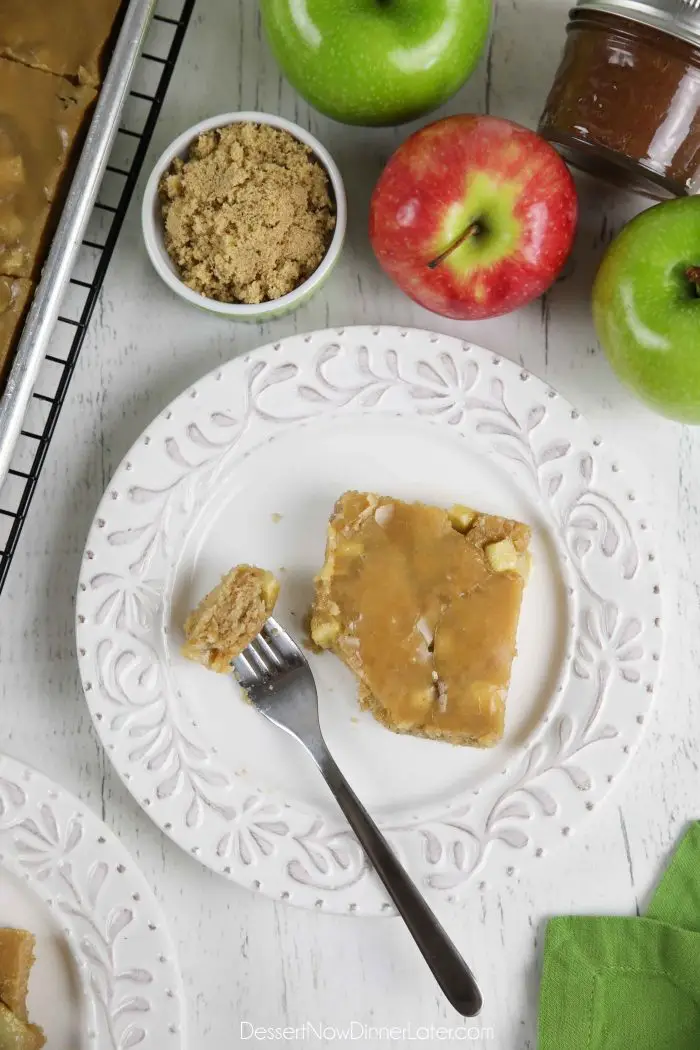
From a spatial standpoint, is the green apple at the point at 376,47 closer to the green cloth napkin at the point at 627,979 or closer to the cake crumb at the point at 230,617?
the cake crumb at the point at 230,617

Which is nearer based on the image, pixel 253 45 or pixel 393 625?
pixel 393 625

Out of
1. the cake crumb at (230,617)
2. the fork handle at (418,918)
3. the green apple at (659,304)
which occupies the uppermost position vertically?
the green apple at (659,304)

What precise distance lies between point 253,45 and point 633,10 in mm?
658

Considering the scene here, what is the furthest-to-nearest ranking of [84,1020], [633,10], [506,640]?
[84,1020] → [506,640] → [633,10]

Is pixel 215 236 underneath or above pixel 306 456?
above

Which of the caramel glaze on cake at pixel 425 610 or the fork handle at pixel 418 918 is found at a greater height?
the caramel glaze on cake at pixel 425 610

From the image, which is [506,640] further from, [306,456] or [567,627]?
[306,456]

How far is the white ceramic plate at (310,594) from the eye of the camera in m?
1.49

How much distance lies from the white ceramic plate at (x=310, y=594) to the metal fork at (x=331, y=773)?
44 millimetres

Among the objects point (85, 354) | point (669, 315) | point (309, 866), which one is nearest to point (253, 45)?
point (85, 354)

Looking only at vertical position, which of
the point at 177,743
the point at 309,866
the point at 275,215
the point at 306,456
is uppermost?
the point at 275,215

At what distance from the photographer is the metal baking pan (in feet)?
4.45

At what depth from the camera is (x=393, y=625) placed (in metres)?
1.45

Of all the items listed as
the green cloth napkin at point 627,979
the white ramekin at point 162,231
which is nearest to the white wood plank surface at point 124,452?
the green cloth napkin at point 627,979
